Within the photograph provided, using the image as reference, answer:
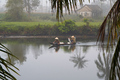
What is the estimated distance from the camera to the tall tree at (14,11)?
56.7 ft

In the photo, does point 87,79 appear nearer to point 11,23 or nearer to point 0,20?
point 11,23

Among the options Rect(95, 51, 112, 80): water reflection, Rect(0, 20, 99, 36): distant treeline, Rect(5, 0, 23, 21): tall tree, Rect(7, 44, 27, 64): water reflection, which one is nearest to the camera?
Rect(95, 51, 112, 80): water reflection

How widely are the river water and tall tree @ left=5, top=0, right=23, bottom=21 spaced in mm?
2945

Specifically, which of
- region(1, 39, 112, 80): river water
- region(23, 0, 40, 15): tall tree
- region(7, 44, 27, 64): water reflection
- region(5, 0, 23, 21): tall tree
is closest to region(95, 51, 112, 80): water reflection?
region(1, 39, 112, 80): river water

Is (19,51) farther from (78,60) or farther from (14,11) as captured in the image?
(14,11)

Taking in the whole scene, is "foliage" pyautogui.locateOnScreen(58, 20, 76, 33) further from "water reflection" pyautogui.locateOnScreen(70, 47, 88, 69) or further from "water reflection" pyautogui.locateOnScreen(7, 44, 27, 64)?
"water reflection" pyautogui.locateOnScreen(70, 47, 88, 69)

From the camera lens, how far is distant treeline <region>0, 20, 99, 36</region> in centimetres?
1569

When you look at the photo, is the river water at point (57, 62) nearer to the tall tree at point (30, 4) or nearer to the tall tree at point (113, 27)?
the tall tree at point (113, 27)

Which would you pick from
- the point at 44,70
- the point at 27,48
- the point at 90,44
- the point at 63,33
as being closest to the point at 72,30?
the point at 63,33

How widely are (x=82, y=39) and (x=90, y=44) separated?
144 cm

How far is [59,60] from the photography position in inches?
420

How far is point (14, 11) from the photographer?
681 inches

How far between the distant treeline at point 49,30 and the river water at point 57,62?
1035 millimetres

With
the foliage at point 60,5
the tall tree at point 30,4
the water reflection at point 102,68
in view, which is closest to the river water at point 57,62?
the water reflection at point 102,68
